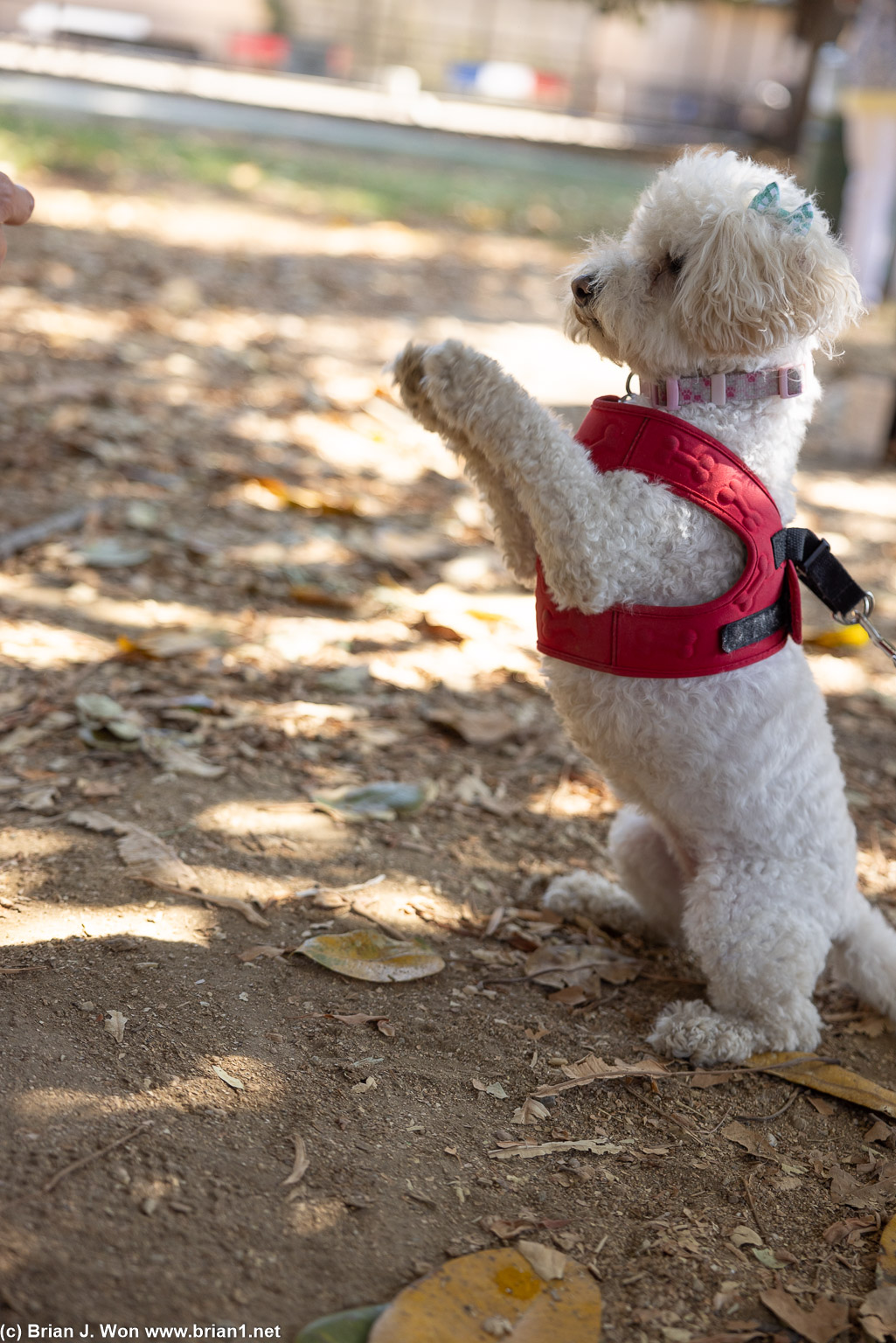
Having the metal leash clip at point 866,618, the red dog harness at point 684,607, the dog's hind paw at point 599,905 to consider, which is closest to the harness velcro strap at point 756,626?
the red dog harness at point 684,607

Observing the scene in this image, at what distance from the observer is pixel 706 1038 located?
2.67 meters

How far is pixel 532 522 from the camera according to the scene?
96.7 inches

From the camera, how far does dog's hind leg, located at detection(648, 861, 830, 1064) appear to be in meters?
2.63

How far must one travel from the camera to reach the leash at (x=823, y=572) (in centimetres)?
263

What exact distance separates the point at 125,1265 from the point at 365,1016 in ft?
2.69

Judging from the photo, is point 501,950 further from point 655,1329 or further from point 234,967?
point 655,1329

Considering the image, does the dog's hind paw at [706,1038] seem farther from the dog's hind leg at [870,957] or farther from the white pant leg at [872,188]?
the white pant leg at [872,188]

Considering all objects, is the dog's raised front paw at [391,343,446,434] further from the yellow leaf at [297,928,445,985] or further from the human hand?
the yellow leaf at [297,928,445,985]

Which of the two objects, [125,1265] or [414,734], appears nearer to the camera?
[125,1265]

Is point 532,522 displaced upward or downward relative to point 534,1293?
upward

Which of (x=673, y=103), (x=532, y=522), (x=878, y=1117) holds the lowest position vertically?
(x=878, y=1117)

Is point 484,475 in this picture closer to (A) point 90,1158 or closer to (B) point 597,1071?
(B) point 597,1071

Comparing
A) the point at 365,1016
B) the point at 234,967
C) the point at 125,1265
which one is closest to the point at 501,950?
the point at 365,1016

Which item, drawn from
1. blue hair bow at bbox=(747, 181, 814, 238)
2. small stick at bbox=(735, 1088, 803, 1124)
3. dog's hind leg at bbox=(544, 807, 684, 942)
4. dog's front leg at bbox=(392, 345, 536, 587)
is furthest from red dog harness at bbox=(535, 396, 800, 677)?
small stick at bbox=(735, 1088, 803, 1124)
